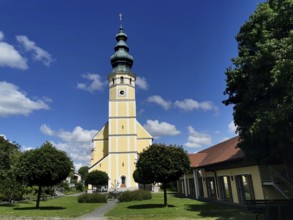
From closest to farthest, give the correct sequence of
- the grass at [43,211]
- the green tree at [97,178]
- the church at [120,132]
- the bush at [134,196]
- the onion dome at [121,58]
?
the grass at [43,211] < the bush at [134,196] < the green tree at [97,178] < the church at [120,132] < the onion dome at [121,58]

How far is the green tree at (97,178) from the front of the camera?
43781 millimetres

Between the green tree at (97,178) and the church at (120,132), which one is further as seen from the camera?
the church at (120,132)

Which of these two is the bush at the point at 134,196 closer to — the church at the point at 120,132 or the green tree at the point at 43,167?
the green tree at the point at 43,167

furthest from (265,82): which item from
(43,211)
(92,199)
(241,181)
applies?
(92,199)

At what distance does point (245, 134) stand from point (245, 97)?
1678 millimetres

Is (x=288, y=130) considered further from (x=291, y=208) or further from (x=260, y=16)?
(x=260, y=16)

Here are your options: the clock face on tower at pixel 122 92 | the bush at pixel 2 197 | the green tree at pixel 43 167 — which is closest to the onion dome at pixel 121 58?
the clock face on tower at pixel 122 92

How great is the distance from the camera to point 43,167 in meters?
18.1

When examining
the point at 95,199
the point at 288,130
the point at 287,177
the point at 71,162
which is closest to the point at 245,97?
the point at 288,130

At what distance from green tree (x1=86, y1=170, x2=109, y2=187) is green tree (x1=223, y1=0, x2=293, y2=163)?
33503 millimetres

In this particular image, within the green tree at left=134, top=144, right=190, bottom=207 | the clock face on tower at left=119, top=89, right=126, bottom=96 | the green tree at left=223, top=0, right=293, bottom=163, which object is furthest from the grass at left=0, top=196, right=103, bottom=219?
the clock face on tower at left=119, top=89, right=126, bottom=96

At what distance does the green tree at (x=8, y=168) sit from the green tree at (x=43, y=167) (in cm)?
445

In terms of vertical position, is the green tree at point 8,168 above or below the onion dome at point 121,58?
below

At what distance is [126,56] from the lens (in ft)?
180
